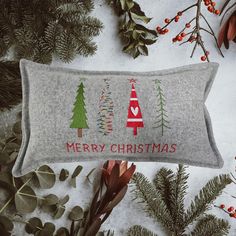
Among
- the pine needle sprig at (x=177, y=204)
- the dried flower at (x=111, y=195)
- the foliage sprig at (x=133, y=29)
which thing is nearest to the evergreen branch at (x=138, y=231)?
the pine needle sprig at (x=177, y=204)

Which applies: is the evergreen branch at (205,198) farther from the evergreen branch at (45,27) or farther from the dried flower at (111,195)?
the evergreen branch at (45,27)

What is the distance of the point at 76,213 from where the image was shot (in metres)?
1.41

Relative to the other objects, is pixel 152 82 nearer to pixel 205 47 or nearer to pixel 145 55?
pixel 145 55

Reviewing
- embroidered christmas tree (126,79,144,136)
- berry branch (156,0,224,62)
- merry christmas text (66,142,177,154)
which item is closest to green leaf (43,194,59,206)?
merry christmas text (66,142,177,154)

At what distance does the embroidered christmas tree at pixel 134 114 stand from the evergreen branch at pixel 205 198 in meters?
0.47

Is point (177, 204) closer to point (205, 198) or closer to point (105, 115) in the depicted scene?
point (205, 198)

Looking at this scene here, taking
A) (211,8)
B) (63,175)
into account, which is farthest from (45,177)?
(211,8)

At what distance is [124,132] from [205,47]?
0.61 metres

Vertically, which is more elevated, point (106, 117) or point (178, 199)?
point (106, 117)

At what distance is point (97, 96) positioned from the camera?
39.8 inches

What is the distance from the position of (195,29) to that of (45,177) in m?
0.68

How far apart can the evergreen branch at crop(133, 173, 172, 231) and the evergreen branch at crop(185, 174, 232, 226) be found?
7 centimetres

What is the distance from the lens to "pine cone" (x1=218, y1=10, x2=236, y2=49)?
1.39 meters

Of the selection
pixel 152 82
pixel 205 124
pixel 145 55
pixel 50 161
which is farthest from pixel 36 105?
pixel 145 55
